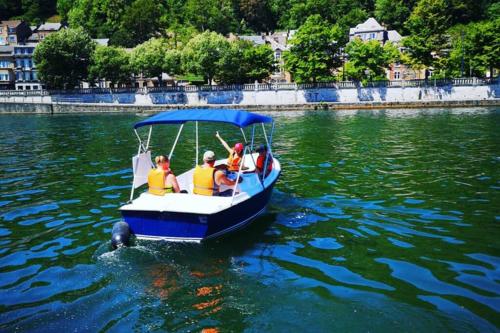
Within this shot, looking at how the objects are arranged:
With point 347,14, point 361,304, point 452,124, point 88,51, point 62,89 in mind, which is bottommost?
point 361,304

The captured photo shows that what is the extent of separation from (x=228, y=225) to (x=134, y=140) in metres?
27.5

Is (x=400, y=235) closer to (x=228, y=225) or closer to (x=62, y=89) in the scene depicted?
(x=228, y=225)

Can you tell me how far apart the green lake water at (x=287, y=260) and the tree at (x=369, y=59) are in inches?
2226

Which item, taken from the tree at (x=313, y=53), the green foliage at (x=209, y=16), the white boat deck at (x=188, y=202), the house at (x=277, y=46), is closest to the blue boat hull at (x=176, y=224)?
the white boat deck at (x=188, y=202)

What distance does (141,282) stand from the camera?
11172 mm

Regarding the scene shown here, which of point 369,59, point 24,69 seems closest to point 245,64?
point 369,59

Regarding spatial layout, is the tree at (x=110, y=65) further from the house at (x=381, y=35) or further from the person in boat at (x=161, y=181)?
the person in boat at (x=161, y=181)

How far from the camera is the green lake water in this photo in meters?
9.57

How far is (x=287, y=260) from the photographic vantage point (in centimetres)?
1255

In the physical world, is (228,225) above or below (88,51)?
below

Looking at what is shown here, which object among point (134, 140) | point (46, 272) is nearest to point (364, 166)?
point (46, 272)

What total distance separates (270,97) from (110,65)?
30.2 meters

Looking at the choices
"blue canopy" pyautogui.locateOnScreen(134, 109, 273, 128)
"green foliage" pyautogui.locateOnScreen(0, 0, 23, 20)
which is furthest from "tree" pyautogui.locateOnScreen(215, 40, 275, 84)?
"green foliage" pyautogui.locateOnScreen(0, 0, 23, 20)

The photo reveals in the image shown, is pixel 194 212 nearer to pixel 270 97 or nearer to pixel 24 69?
pixel 270 97
